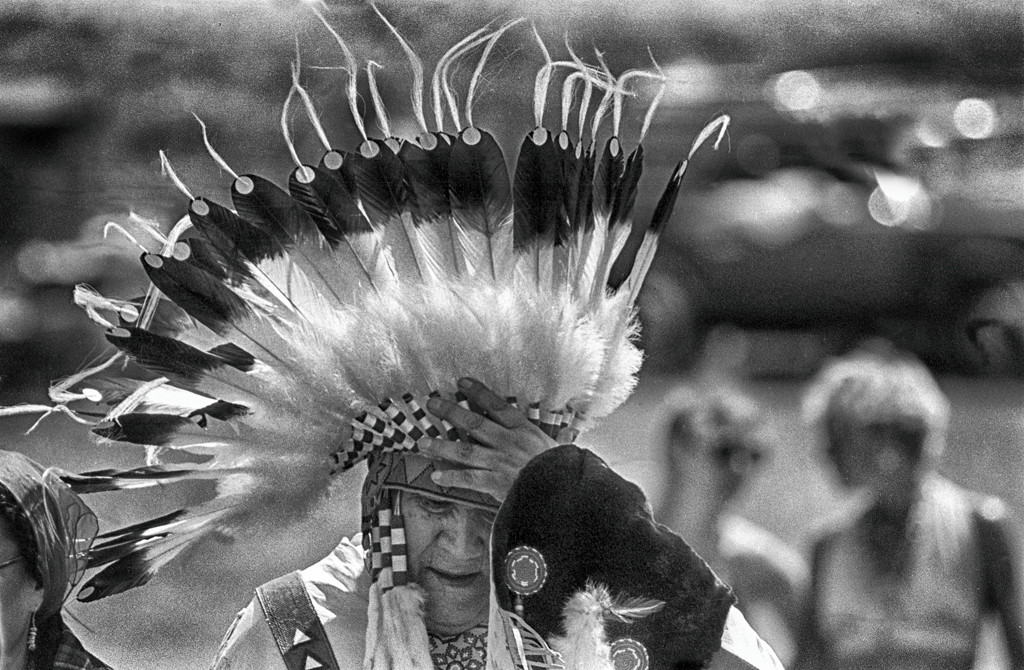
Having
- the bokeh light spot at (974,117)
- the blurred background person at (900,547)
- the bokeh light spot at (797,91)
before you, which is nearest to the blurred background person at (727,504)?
the blurred background person at (900,547)

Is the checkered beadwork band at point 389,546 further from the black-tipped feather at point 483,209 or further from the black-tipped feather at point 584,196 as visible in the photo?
the black-tipped feather at point 584,196

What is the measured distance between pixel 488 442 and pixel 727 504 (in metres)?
2.09

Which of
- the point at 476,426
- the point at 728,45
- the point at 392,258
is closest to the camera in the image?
the point at 476,426

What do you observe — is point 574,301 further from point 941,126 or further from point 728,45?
point 941,126

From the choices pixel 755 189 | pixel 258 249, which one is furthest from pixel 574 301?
pixel 755 189

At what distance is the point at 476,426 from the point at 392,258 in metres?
0.30

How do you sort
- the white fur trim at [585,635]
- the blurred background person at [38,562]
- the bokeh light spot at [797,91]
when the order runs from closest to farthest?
the white fur trim at [585,635]
the blurred background person at [38,562]
the bokeh light spot at [797,91]

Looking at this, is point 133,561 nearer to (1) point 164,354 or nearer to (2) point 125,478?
(2) point 125,478

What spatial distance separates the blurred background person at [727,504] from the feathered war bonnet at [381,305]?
1.77 metres

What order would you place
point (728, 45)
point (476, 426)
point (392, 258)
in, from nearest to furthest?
point (476, 426)
point (392, 258)
point (728, 45)

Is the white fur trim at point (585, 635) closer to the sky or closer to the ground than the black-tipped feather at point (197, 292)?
closer to the ground

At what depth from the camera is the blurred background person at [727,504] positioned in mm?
3529

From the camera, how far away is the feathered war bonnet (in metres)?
1.76

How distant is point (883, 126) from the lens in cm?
379
